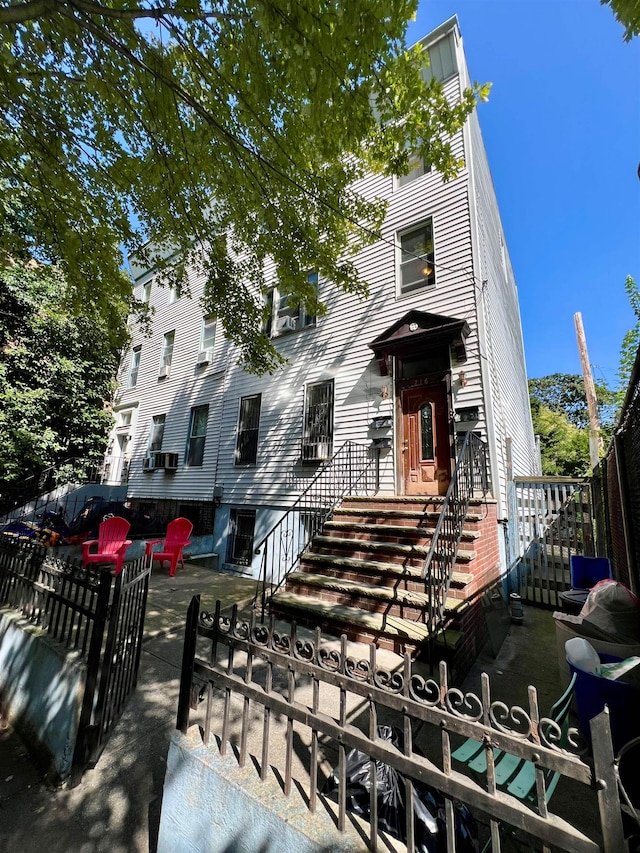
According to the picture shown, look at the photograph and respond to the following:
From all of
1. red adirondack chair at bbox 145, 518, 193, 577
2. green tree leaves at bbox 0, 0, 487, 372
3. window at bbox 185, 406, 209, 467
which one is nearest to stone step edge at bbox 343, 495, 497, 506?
green tree leaves at bbox 0, 0, 487, 372

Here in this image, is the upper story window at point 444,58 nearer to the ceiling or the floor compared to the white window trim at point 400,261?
nearer to the ceiling

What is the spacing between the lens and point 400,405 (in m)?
7.97

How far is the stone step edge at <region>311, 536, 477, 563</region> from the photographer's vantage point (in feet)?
16.2

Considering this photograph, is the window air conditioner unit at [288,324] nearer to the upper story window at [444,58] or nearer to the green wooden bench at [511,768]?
the upper story window at [444,58]

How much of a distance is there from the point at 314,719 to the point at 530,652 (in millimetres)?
4507

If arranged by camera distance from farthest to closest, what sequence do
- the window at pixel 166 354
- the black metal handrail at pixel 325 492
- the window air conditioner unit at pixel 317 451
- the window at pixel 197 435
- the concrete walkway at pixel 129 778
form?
the window at pixel 166 354, the window at pixel 197 435, the window air conditioner unit at pixel 317 451, the black metal handrail at pixel 325 492, the concrete walkway at pixel 129 778

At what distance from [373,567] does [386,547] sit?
0.39 metres

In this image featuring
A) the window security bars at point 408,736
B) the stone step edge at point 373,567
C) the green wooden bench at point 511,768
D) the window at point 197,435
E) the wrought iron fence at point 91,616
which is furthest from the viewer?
the window at point 197,435

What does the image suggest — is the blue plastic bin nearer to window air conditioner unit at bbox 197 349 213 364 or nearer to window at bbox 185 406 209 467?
window at bbox 185 406 209 467

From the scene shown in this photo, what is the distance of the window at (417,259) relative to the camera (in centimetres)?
822

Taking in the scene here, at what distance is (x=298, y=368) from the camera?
1002 cm

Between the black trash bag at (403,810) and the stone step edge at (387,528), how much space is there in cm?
333

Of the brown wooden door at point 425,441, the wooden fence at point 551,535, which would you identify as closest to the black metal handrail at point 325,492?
the brown wooden door at point 425,441

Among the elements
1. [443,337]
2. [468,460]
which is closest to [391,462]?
[468,460]
